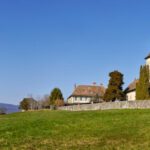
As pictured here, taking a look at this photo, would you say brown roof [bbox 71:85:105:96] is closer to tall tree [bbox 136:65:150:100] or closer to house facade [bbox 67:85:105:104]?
house facade [bbox 67:85:105:104]

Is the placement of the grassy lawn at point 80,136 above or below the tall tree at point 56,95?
below

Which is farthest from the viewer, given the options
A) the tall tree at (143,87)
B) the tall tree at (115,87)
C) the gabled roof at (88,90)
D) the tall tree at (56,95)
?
the gabled roof at (88,90)

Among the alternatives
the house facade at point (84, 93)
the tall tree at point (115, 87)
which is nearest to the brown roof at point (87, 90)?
the house facade at point (84, 93)

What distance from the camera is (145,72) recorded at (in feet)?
232

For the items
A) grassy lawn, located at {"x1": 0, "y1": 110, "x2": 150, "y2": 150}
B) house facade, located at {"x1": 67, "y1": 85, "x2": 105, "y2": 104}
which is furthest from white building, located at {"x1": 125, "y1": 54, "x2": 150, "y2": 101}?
grassy lawn, located at {"x1": 0, "y1": 110, "x2": 150, "y2": 150}

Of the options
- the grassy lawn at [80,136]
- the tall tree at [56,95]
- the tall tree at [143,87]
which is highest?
the tall tree at [56,95]

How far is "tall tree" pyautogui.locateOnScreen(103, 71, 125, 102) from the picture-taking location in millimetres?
82375

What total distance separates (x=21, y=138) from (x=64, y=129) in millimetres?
3863

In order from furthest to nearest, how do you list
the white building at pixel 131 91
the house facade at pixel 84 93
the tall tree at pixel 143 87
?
the house facade at pixel 84 93 < the white building at pixel 131 91 < the tall tree at pixel 143 87

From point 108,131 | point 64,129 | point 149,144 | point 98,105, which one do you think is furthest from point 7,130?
point 98,105

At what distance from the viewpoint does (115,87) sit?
82625 mm

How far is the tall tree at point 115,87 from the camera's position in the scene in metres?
82.4

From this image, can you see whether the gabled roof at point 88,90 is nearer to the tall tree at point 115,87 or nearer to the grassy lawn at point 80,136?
the tall tree at point 115,87

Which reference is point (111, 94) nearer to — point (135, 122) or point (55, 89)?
point (55, 89)
